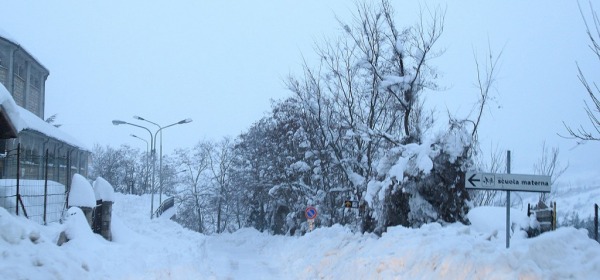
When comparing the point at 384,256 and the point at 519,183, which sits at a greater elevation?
the point at 519,183

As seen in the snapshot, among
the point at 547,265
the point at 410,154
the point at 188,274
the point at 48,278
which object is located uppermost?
the point at 410,154

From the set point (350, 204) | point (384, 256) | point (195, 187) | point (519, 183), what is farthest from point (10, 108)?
point (195, 187)

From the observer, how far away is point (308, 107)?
30250mm

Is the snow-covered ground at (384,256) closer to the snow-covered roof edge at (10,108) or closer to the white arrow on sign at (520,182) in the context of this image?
the white arrow on sign at (520,182)

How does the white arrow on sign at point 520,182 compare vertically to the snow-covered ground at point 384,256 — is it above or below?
above

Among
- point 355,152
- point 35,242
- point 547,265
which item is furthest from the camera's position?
point 355,152

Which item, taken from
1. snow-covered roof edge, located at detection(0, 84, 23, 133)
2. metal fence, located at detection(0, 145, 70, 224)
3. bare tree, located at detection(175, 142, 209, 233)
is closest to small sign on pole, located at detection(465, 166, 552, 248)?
snow-covered roof edge, located at detection(0, 84, 23, 133)

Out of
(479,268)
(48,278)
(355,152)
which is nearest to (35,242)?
(48,278)

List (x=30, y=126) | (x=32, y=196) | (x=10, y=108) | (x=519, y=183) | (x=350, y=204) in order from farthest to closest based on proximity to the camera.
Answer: (x=30, y=126), (x=350, y=204), (x=32, y=196), (x=10, y=108), (x=519, y=183)

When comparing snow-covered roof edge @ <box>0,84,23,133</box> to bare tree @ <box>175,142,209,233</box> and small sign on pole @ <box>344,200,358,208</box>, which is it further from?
bare tree @ <box>175,142,209,233</box>

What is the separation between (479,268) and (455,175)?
28.0 ft

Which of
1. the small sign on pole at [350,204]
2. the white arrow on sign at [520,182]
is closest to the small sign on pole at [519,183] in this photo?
the white arrow on sign at [520,182]

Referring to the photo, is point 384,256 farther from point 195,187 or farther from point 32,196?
point 195,187

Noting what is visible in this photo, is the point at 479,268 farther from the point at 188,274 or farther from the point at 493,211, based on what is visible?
the point at 188,274
